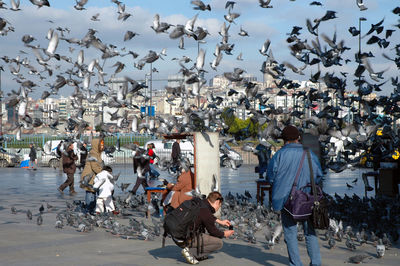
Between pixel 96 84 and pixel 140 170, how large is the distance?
385 centimetres

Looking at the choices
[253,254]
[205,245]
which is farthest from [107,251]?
[253,254]

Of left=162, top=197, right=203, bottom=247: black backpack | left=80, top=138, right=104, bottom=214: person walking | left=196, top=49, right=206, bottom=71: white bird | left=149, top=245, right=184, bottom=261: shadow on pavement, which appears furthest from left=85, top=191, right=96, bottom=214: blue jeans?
left=162, top=197, right=203, bottom=247: black backpack

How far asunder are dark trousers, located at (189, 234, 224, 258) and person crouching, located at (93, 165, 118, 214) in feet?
16.3

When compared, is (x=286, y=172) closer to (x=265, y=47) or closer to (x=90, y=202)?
(x=265, y=47)

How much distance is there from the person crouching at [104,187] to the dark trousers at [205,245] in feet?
16.3

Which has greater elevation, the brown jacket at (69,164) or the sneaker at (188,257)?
the brown jacket at (69,164)

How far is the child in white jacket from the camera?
12664mm

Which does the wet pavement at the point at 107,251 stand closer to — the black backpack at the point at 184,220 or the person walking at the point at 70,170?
the black backpack at the point at 184,220

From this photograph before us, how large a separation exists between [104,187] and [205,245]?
17.0 feet

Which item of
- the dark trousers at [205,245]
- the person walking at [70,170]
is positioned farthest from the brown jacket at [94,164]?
the person walking at [70,170]

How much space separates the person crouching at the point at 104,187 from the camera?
12664 millimetres

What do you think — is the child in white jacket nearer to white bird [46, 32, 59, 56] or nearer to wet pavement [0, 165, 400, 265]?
wet pavement [0, 165, 400, 265]

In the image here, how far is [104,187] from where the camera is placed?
1278 cm

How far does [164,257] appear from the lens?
8.46m
